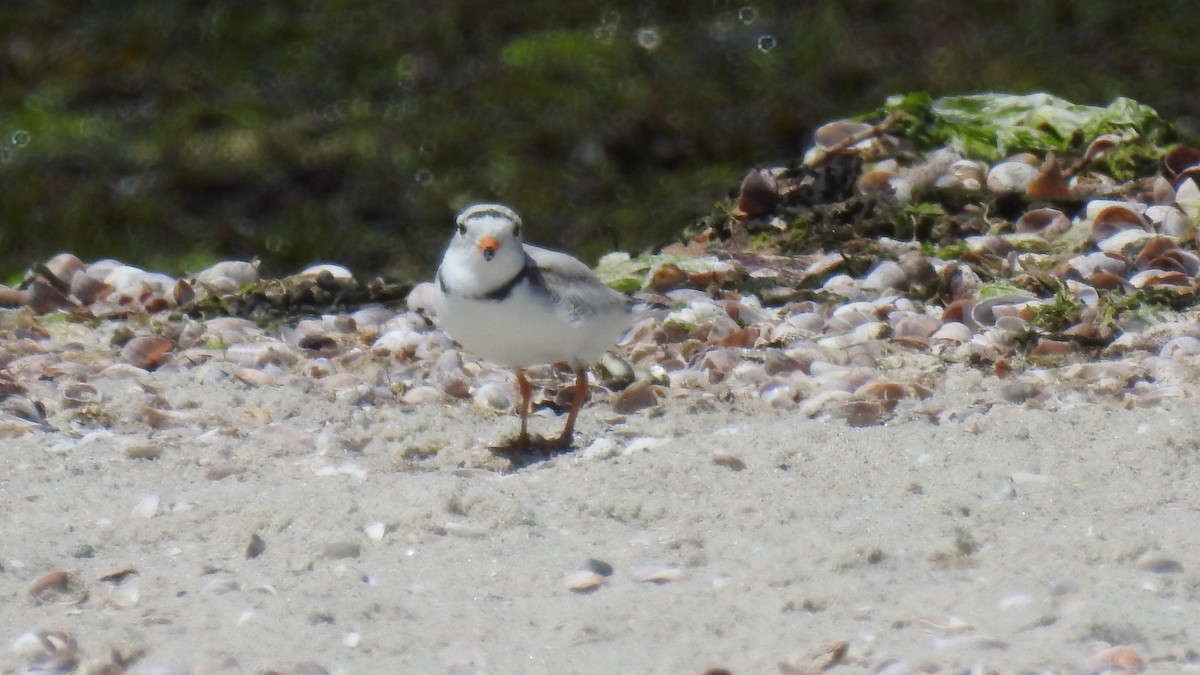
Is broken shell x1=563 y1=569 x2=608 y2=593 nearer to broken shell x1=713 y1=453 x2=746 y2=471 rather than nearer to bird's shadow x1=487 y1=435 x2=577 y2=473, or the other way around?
broken shell x1=713 y1=453 x2=746 y2=471

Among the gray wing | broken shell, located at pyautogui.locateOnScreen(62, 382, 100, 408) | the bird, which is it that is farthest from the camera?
broken shell, located at pyautogui.locateOnScreen(62, 382, 100, 408)

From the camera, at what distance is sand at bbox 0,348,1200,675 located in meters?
3.36

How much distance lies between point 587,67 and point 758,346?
14.0ft

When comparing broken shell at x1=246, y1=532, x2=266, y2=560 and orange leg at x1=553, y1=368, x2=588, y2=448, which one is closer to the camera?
broken shell at x1=246, y1=532, x2=266, y2=560

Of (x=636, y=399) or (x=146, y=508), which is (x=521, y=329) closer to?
(x=636, y=399)

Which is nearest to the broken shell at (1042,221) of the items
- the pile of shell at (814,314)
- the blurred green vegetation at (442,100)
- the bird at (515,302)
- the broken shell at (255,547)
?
the pile of shell at (814,314)

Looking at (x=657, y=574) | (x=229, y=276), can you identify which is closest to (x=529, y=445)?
(x=657, y=574)

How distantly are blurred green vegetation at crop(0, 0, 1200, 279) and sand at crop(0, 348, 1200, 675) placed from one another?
3.63 meters

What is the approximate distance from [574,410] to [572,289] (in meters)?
0.37

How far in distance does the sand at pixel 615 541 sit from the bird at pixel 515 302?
29cm

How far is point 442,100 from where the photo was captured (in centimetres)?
981

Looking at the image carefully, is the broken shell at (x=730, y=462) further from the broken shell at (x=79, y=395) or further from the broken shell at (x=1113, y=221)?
the broken shell at (x=1113, y=221)

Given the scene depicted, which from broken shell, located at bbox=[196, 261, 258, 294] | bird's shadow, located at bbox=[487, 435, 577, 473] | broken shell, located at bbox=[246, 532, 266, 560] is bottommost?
broken shell, located at bbox=[196, 261, 258, 294]

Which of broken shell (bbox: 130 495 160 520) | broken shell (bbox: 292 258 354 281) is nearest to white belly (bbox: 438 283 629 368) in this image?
broken shell (bbox: 130 495 160 520)
